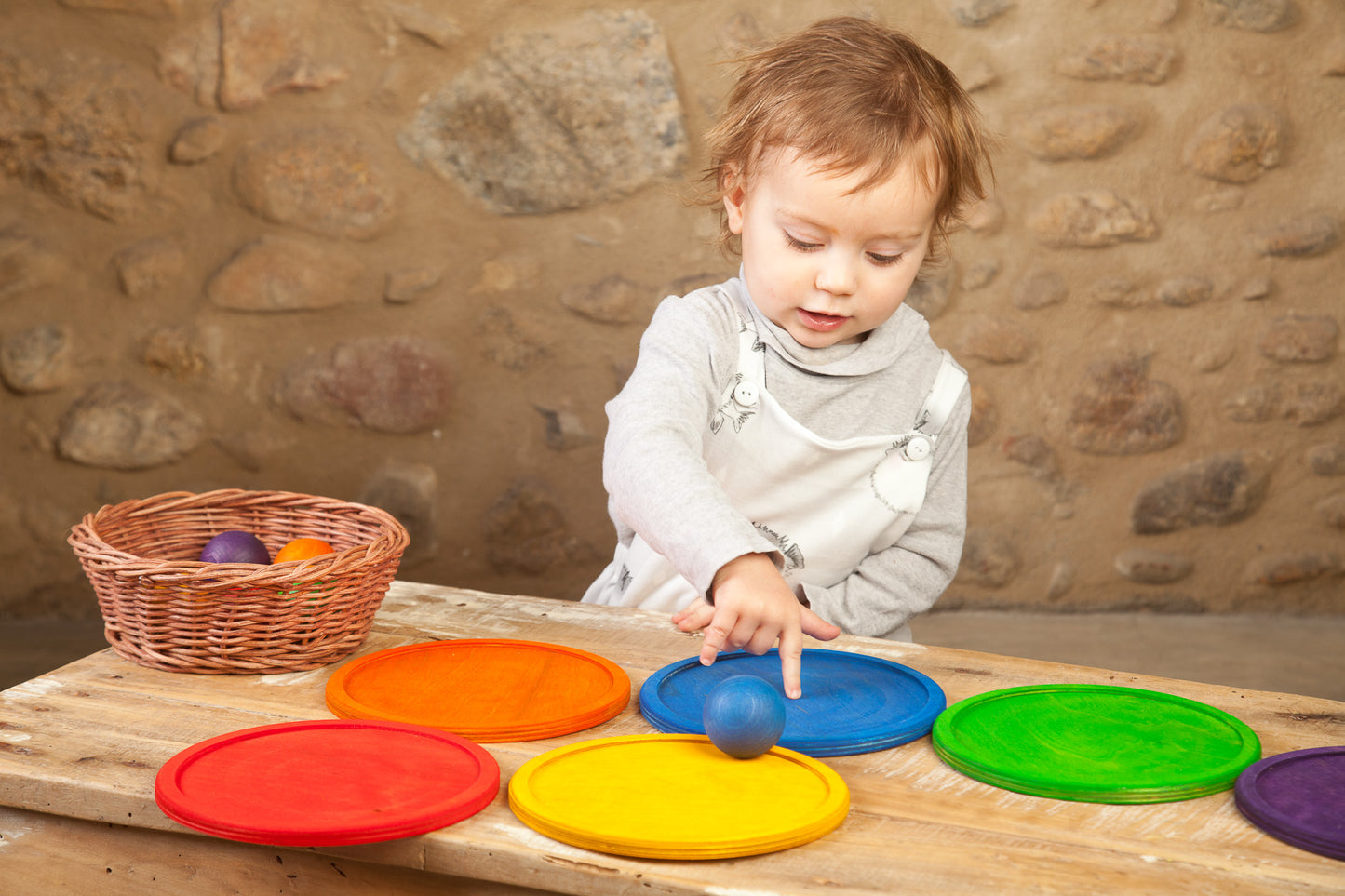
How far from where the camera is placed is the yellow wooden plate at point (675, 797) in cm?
72

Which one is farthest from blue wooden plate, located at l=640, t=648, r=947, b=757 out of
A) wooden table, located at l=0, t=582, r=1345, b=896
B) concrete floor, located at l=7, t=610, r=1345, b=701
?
concrete floor, located at l=7, t=610, r=1345, b=701

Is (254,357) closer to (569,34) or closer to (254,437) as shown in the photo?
(254,437)

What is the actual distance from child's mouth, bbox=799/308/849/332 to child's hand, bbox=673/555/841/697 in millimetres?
439

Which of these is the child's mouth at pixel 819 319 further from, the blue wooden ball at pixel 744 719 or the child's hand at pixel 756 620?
the blue wooden ball at pixel 744 719

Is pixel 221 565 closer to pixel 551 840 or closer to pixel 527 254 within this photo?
pixel 551 840

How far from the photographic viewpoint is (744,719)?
83 cm

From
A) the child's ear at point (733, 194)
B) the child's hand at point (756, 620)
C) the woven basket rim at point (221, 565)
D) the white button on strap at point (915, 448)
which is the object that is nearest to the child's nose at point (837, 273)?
the child's ear at point (733, 194)

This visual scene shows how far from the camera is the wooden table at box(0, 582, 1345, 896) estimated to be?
0.71m

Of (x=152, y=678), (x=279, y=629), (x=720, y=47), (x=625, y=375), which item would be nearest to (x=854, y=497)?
(x=279, y=629)

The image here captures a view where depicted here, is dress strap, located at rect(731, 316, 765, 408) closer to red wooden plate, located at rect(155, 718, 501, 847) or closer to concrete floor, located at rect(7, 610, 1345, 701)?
red wooden plate, located at rect(155, 718, 501, 847)

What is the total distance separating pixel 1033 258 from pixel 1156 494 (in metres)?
0.60

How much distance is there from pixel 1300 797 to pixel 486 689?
62 cm

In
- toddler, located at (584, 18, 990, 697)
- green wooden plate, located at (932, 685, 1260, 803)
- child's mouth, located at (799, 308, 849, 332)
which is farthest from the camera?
child's mouth, located at (799, 308, 849, 332)

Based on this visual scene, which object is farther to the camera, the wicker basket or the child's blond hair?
the child's blond hair
